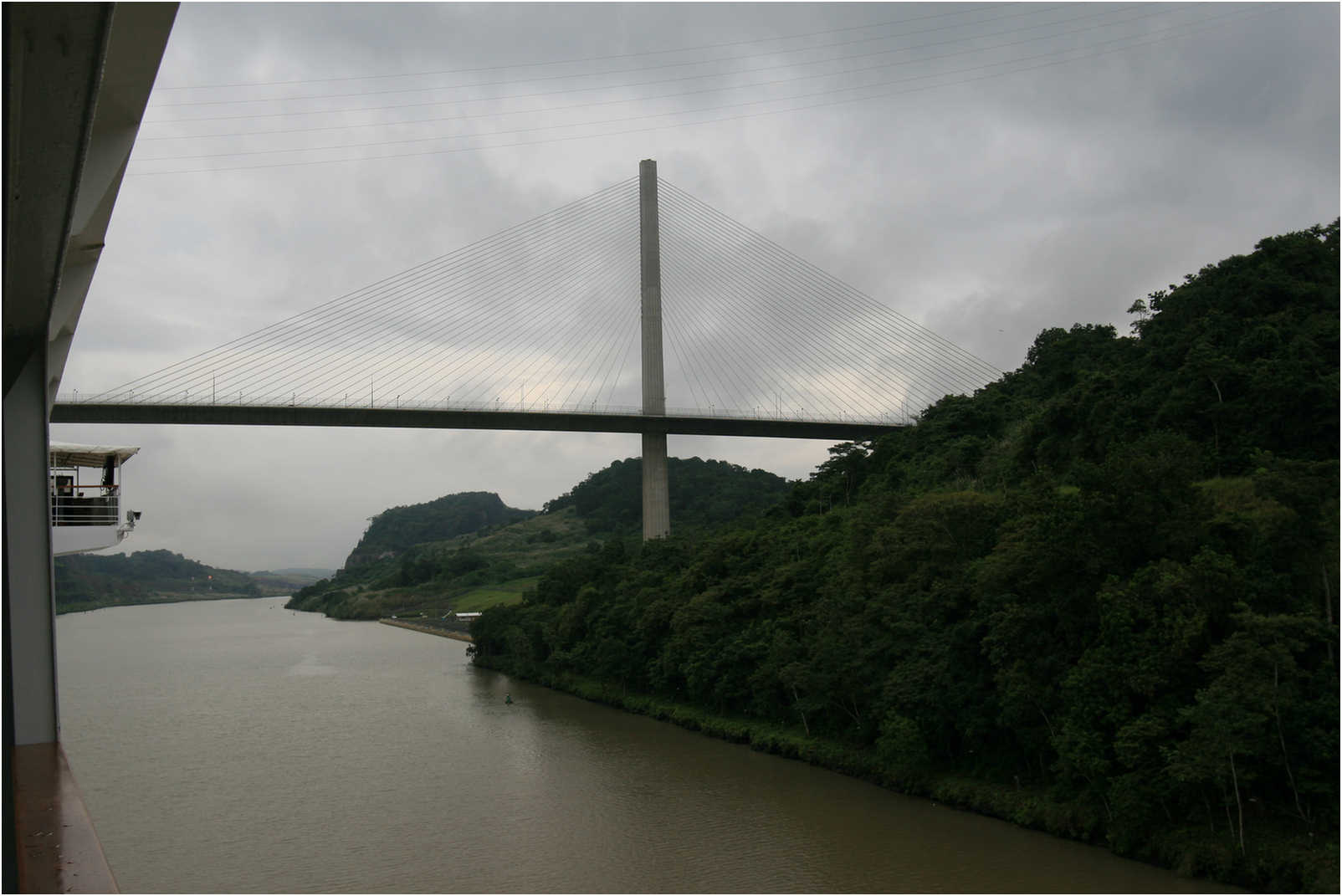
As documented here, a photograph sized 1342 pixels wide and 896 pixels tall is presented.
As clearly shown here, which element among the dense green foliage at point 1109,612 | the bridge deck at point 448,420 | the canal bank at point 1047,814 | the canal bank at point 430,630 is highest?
the bridge deck at point 448,420

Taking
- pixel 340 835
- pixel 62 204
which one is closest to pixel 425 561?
pixel 340 835

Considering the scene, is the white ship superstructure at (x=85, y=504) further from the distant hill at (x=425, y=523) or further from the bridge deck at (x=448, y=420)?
the distant hill at (x=425, y=523)

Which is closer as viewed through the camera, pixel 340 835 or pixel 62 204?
pixel 62 204

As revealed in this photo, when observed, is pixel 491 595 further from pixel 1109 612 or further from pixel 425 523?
pixel 425 523

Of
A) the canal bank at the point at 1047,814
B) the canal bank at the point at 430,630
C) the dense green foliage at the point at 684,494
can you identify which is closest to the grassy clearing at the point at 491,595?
the canal bank at the point at 430,630

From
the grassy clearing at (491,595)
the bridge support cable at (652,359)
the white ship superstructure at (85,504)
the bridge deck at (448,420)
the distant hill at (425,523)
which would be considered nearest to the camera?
the white ship superstructure at (85,504)

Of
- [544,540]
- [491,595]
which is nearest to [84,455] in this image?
[491,595]

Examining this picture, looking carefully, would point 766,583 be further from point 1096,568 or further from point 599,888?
point 599,888
